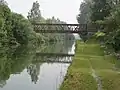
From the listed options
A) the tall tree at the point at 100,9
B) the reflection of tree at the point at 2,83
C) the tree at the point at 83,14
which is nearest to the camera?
the reflection of tree at the point at 2,83

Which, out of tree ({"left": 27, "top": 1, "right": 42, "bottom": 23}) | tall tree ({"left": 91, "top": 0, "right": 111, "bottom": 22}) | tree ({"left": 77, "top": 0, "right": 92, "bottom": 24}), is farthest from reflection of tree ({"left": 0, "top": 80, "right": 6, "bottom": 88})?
tree ({"left": 27, "top": 1, "right": 42, "bottom": 23})

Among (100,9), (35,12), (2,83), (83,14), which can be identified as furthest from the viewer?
(35,12)

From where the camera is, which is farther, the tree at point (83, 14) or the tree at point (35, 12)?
the tree at point (35, 12)

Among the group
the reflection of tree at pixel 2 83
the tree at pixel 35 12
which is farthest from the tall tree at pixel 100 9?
the tree at pixel 35 12

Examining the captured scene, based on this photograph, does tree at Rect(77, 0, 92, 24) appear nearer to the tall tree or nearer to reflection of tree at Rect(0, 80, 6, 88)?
the tall tree

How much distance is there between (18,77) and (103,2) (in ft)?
169

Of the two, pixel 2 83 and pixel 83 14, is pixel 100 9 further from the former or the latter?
pixel 2 83

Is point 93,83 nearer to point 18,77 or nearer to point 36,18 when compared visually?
point 18,77

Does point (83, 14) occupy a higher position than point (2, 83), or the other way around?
point (83, 14)

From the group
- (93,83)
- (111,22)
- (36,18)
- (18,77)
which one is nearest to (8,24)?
(111,22)

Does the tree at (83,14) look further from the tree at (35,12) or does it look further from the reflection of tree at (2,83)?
the reflection of tree at (2,83)

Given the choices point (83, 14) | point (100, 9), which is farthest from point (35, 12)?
point (100, 9)

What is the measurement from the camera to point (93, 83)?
19359mm

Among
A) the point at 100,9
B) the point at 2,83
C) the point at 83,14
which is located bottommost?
the point at 2,83
